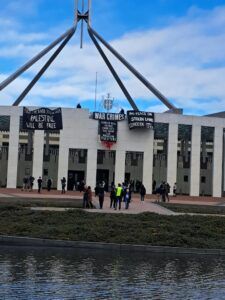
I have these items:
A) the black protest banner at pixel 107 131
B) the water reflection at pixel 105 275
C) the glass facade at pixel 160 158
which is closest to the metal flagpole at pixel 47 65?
the black protest banner at pixel 107 131

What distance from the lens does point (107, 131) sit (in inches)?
2324

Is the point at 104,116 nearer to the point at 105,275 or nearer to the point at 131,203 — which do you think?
the point at 131,203

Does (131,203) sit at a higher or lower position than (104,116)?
lower

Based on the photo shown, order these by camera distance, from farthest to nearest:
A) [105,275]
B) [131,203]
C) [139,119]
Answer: [139,119] → [131,203] → [105,275]

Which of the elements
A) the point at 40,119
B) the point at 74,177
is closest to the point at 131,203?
the point at 40,119

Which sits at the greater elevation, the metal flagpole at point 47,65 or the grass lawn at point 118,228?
the metal flagpole at point 47,65

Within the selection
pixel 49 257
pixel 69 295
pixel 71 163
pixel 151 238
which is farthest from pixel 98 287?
pixel 71 163

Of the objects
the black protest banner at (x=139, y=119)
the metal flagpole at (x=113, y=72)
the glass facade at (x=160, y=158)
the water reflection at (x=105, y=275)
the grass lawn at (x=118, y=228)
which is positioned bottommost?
the water reflection at (x=105, y=275)

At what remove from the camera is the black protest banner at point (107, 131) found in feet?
193

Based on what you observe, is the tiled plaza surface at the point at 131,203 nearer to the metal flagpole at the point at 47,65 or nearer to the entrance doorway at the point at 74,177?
the entrance doorway at the point at 74,177

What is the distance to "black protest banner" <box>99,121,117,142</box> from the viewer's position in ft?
193

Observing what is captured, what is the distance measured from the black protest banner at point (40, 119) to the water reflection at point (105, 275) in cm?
4271

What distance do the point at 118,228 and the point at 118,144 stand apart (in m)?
41.0

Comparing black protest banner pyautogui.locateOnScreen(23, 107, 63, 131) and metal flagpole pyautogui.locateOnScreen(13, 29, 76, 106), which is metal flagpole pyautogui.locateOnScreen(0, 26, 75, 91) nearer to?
metal flagpole pyautogui.locateOnScreen(13, 29, 76, 106)
